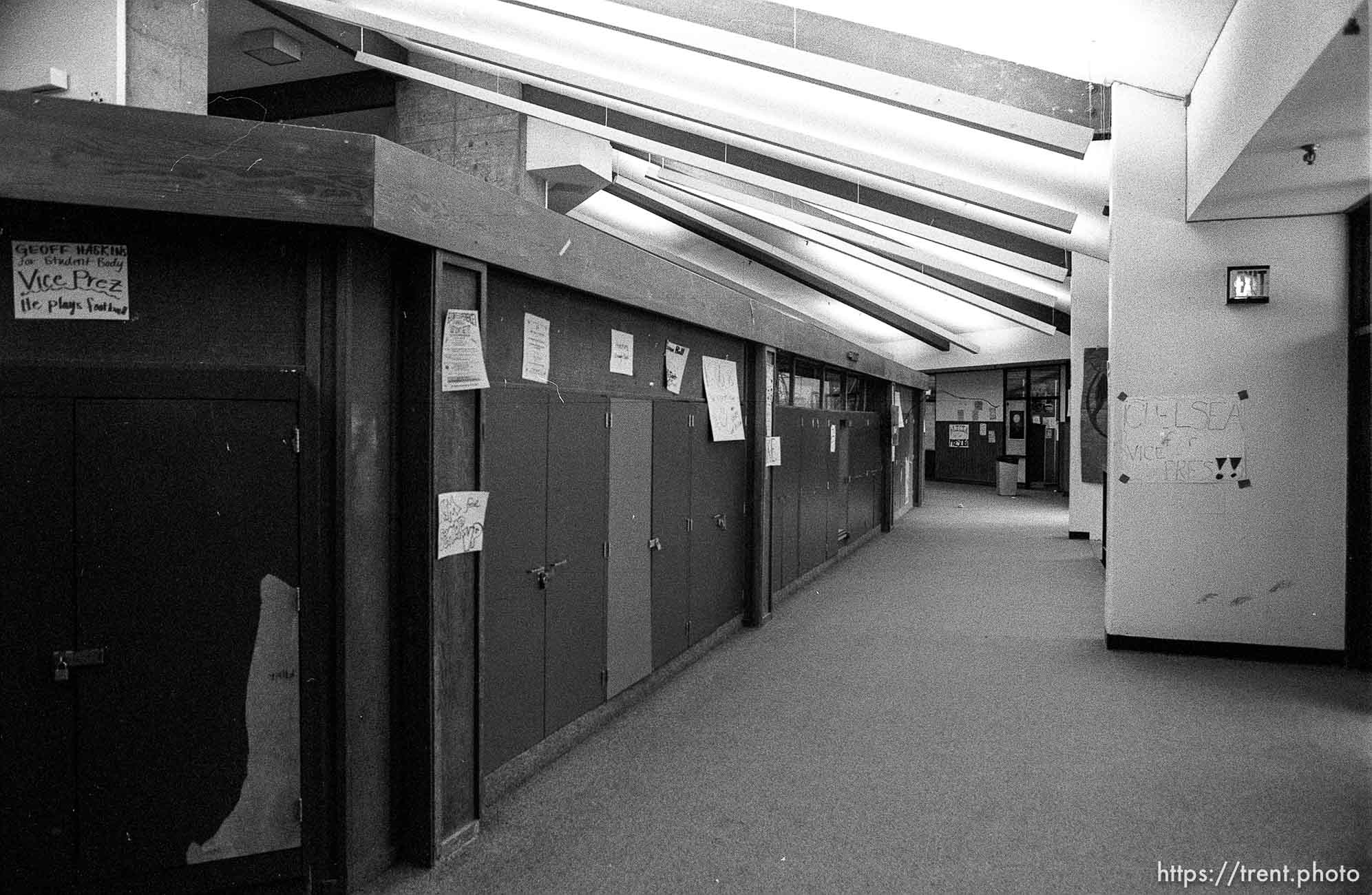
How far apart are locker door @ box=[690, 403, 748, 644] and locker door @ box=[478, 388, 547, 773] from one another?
5.75ft

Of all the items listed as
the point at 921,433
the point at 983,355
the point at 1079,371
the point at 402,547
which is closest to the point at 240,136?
the point at 402,547

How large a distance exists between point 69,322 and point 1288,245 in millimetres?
6027

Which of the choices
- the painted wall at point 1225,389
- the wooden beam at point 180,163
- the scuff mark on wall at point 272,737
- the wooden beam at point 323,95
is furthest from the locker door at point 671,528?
the wooden beam at point 323,95

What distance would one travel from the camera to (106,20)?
5.80 meters

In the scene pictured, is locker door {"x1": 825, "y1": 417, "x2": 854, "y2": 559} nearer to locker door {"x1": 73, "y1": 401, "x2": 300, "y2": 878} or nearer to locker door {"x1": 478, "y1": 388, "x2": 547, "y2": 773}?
locker door {"x1": 478, "y1": 388, "x2": 547, "y2": 773}

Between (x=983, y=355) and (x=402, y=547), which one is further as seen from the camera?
(x=983, y=355)

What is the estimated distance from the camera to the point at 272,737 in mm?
2592

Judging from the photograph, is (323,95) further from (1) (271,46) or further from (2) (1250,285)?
(2) (1250,285)

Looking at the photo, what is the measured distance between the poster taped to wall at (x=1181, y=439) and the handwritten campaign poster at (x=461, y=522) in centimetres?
427

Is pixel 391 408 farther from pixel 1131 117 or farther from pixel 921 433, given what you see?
pixel 921 433

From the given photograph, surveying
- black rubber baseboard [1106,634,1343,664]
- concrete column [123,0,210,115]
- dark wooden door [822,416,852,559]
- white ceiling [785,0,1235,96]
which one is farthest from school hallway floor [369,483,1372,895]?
concrete column [123,0,210,115]

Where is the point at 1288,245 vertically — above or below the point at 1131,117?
below

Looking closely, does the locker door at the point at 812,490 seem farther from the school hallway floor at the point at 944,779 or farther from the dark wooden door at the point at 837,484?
the school hallway floor at the point at 944,779

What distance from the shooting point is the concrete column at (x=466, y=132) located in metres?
9.11
